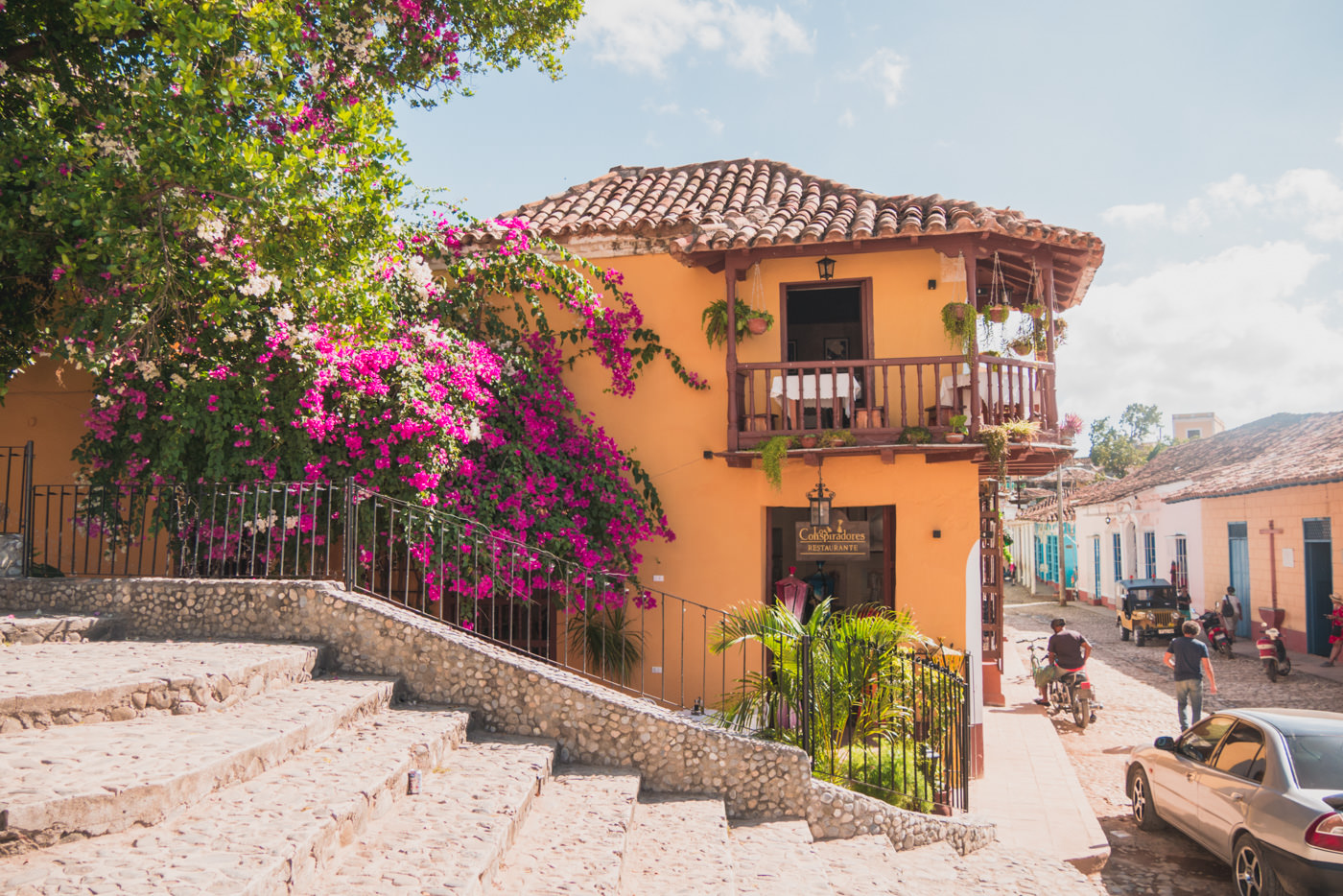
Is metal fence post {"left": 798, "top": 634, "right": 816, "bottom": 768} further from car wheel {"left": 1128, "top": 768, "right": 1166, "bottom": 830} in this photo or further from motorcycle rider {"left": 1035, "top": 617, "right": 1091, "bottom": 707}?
motorcycle rider {"left": 1035, "top": 617, "right": 1091, "bottom": 707}

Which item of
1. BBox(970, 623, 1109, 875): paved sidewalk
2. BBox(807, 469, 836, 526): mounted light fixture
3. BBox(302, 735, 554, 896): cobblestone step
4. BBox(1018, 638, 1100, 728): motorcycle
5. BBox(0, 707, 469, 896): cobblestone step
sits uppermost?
BBox(807, 469, 836, 526): mounted light fixture

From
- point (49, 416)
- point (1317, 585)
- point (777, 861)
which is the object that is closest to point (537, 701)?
point (777, 861)

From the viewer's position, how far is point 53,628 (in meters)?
5.77

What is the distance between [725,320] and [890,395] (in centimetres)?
209

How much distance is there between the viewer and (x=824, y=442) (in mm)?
8812

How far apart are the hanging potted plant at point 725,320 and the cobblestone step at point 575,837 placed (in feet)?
17.6

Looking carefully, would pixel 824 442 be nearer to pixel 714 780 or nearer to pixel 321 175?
pixel 714 780

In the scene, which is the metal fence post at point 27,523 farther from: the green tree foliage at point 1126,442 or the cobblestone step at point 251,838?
the green tree foliage at point 1126,442

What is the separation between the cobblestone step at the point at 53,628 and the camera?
565 centimetres

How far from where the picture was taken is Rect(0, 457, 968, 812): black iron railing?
6.24m

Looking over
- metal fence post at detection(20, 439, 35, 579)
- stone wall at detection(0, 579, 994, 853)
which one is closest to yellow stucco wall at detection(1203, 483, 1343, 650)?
stone wall at detection(0, 579, 994, 853)

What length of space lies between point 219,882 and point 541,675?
2899mm

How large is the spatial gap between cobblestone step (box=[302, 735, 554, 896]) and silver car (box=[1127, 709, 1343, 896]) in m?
4.77

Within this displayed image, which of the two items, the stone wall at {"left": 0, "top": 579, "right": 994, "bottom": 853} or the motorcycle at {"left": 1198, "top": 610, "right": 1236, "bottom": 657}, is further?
the motorcycle at {"left": 1198, "top": 610, "right": 1236, "bottom": 657}
